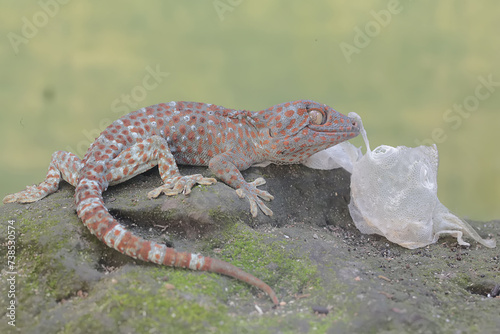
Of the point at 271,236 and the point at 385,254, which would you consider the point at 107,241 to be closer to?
the point at 271,236

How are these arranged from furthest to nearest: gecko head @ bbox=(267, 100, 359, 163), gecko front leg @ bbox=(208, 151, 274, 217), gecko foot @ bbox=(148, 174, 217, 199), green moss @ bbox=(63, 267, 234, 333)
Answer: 1. gecko head @ bbox=(267, 100, 359, 163)
2. gecko front leg @ bbox=(208, 151, 274, 217)
3. gecko foot @ bbox=(148, 174, 217, 199)
4. green moss @ bbox=(63, 267, 234, 333)

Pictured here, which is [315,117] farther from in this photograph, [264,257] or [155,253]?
[155,253]

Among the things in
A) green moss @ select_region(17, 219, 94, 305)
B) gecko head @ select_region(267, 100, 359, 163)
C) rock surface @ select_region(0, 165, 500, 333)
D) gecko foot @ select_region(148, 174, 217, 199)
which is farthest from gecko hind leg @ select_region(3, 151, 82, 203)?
gecko head @ select_region(267, 100, 359, 163)

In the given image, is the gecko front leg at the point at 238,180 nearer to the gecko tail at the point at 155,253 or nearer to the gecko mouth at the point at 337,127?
the gecko mouth at the point at 337,127

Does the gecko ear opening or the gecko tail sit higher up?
the gecko ear opening

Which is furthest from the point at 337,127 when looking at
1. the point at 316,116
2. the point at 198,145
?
the point at 198,145

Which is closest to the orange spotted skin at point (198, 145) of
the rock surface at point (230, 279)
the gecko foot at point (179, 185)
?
the gecko foot at point (179, 185)

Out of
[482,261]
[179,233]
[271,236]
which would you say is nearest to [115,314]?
[179,233]

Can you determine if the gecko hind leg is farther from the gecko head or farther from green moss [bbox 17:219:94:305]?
the gecko head
